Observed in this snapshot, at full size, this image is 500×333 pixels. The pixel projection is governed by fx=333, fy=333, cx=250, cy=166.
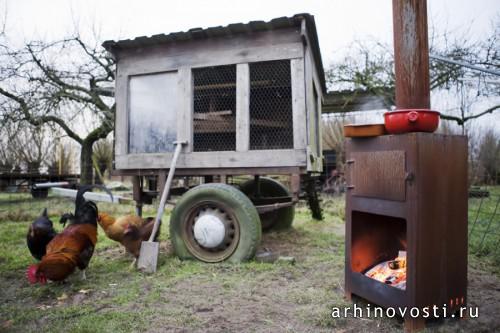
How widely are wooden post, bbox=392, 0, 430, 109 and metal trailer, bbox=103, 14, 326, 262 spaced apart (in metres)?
2.04

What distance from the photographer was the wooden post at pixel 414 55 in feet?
8.68

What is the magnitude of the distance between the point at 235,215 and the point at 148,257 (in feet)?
3.86

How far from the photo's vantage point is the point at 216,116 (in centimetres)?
528

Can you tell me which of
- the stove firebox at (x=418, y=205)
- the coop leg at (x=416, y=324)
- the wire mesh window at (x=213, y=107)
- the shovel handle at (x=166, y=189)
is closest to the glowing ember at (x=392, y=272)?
the stove firebox at (x=418, y=205)

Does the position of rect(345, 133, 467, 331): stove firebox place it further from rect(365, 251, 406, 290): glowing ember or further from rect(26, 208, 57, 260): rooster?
rect(26, 208, 57, 260): rooster

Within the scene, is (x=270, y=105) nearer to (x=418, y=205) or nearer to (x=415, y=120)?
(x=415, y=120)

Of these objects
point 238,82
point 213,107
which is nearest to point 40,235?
point 213,107

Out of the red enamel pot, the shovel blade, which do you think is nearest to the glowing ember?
the red enamel pot

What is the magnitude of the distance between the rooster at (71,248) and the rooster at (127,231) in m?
0.43

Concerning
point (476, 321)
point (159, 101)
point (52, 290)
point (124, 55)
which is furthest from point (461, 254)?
point (124, 55)

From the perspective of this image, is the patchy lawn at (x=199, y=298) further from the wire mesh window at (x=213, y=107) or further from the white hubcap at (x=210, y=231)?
the wire mesh window at (x=213, y=107)

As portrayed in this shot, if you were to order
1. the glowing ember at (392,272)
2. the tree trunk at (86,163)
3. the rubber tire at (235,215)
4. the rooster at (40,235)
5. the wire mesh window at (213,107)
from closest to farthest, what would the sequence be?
the glowing ember at (392,272), the rooster at (40,235), the rubber tire at (235,215), the wire mesh window at (213,107), the tree trunk at (86,163)

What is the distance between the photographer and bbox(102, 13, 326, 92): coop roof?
464cm

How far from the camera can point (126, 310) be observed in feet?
9.50
